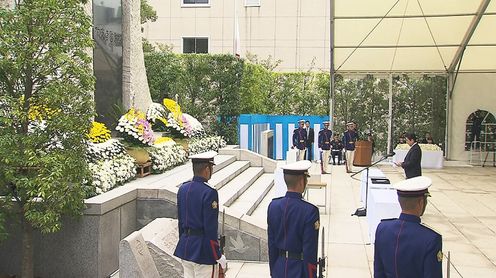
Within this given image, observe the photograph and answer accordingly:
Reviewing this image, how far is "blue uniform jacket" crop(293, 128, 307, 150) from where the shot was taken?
20.0m

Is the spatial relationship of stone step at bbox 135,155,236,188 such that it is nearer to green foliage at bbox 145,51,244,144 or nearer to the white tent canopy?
green foliage at bbox 145,51,244,144

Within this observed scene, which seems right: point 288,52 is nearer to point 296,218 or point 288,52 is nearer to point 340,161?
point 340,161

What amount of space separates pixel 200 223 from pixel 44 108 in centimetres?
253

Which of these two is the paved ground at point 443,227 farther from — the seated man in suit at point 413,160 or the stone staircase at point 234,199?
the seated man in suit at point 413,160

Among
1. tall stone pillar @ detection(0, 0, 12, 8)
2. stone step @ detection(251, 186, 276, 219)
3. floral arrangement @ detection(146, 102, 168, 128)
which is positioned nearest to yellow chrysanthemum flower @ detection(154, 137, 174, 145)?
floral arrangement @ detection(146, 102, 168, 128)

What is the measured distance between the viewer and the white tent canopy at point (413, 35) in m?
17.6

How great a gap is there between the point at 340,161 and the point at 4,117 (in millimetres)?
17980

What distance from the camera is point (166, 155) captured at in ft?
39.8

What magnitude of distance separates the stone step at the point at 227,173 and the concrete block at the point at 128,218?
2.58m

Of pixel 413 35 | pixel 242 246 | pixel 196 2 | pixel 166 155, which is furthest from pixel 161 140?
pixel 196 2

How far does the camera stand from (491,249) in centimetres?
921

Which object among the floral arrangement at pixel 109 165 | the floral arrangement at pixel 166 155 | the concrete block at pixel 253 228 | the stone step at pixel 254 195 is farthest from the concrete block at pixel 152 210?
the floral arrangement at pixel 166 155

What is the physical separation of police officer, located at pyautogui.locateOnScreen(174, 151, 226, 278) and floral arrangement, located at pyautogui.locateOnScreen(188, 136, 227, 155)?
30.2 feet

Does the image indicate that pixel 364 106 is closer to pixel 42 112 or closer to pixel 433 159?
pixel 433 159
